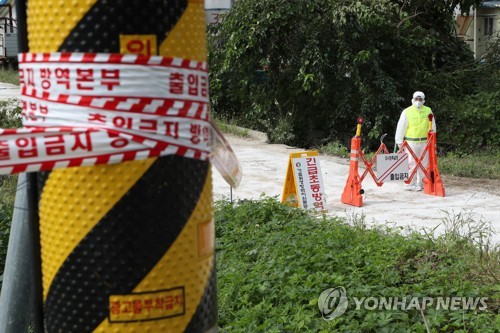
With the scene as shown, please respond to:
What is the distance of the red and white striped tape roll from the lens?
1.61 m

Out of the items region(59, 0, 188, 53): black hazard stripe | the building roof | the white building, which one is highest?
the building roof

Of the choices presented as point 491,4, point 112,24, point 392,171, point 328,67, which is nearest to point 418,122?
point 392,171

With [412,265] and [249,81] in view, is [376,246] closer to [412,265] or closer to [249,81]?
[412,265]

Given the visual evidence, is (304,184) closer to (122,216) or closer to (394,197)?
(394,197)

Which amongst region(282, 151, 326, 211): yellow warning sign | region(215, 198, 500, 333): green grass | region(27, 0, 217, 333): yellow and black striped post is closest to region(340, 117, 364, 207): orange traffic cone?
region(282, 151, 326, 211): yellow warning sign

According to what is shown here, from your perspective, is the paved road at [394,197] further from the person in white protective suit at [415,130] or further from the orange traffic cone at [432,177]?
the person in white protective suit at [415,130]

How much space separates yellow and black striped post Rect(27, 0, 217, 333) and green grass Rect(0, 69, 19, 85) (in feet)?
91.4

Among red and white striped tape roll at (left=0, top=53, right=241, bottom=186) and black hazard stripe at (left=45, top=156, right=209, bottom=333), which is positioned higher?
red and white striped tape roll at (left=0, top=53, right=241, bottom=186)

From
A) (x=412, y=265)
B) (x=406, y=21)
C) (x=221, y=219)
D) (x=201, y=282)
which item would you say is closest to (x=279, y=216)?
(x=221, y=219)

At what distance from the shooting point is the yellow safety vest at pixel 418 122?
1268 centimetres

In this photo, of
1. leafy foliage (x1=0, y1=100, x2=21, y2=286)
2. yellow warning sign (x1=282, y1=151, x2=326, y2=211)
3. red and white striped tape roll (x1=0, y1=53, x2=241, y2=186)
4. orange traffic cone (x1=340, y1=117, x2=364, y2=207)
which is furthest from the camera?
orange traffic cone (x1=340, y1=117, x2=364, y2=207)

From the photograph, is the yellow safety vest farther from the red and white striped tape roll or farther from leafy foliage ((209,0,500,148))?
the red and white striped tape roll

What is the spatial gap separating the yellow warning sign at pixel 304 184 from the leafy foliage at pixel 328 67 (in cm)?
724

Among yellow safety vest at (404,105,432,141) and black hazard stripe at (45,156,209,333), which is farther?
yellow safety vest at (404,105,432,141)
